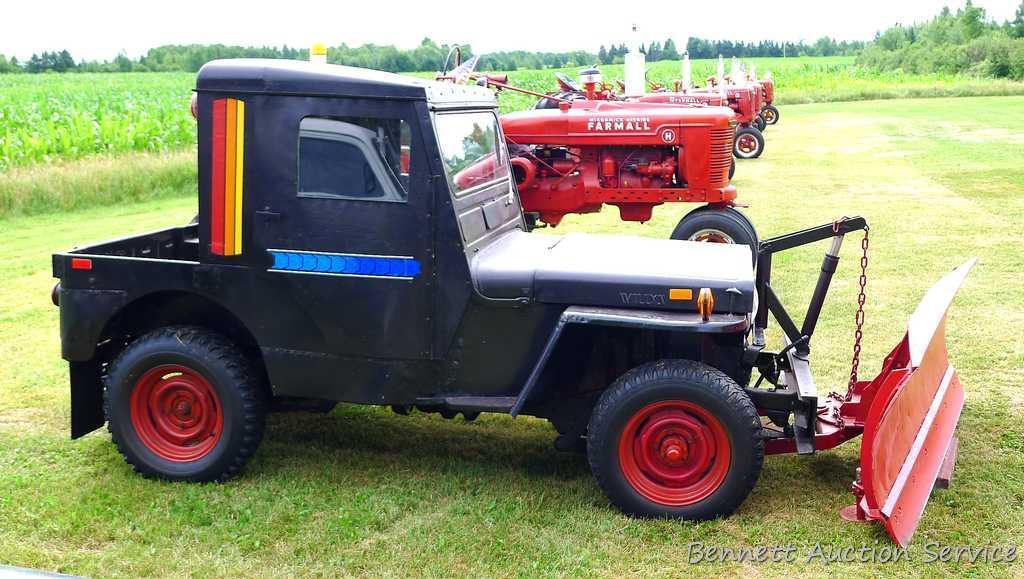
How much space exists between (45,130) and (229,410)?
569 inches

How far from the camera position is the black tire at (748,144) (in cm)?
2073

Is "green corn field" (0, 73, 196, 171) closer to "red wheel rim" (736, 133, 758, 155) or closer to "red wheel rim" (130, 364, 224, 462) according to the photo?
"red wheel rim" (736, 133, 758, 155)

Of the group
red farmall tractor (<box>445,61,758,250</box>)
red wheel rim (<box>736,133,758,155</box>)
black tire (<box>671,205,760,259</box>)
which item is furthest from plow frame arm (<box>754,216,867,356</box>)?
red wheel rim (<box>736,133,758,155</box>)

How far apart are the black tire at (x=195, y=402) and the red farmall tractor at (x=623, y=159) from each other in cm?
530

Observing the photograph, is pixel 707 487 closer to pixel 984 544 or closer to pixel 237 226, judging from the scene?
Result: pixel 984 544

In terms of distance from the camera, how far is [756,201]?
14359mm

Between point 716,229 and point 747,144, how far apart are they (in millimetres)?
12330

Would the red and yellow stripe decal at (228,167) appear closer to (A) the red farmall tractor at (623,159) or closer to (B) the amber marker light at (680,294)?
(B) the amber marker light at (680,294)

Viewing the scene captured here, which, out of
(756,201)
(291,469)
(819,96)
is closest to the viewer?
(291,469)

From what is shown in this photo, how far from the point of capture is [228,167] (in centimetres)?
443

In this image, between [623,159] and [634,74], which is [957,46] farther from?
[623,159]

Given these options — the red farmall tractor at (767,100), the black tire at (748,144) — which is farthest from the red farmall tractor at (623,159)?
the red farmall tractor at (767,100)

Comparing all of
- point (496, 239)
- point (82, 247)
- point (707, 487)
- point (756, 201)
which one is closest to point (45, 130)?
point (756, 201)

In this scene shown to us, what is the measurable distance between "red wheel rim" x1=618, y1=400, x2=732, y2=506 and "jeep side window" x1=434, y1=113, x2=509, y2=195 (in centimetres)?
135
